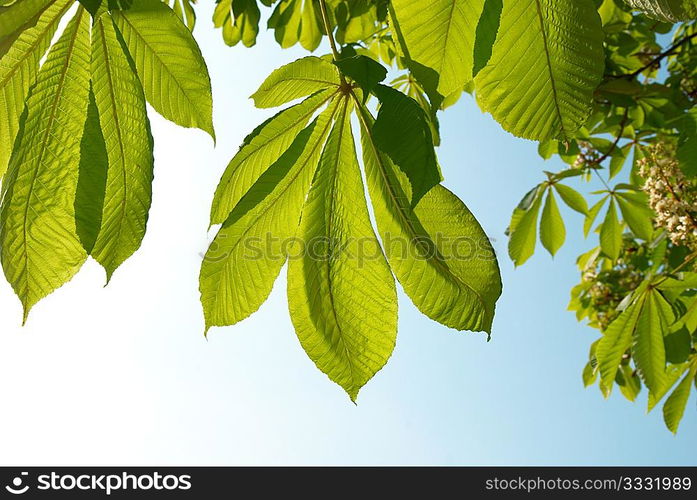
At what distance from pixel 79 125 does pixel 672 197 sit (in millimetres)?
2011

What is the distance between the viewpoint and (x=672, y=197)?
197 cm

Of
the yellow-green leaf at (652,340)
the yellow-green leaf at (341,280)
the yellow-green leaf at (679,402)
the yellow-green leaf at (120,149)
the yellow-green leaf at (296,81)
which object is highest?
the yellow-green leaf at (296,81)

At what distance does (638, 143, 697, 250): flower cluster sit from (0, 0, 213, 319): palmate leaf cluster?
1831 millimetres

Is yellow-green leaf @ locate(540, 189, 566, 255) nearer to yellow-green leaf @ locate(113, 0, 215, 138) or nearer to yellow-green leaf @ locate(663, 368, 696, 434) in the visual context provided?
yellow-green leaf @ locate(663, 368, 696, 434)

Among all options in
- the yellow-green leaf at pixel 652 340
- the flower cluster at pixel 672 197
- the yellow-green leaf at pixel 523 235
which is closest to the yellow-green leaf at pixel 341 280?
the yellow-green leaf at pixel 652 340

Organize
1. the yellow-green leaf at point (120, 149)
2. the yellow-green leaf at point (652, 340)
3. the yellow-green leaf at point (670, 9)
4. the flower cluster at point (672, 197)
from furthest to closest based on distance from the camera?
the flower cluster at point (672, 197)
the yellow-green leaf at point (652, 340)
the yellow-green leaf at point (120, 149)
the yellow-green leaf at point (670, 9)

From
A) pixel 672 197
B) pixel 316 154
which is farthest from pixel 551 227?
pixel 316 154

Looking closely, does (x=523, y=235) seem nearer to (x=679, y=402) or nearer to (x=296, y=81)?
(x=679, y=402)

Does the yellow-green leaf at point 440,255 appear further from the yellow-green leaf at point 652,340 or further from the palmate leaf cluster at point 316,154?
the yellow-green leaf at point 652,340

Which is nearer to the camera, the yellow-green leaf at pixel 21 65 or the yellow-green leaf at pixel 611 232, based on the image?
the yellow-green leaf at pixel 21 65

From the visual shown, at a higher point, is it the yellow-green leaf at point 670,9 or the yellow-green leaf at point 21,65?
the yellow-green leaf at point 21,65

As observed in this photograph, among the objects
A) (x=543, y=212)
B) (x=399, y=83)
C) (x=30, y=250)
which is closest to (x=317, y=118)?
(x=30, y=250)

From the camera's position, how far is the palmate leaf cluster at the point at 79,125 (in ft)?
1.86

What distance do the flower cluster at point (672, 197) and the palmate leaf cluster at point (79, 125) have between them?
6.01 ft
